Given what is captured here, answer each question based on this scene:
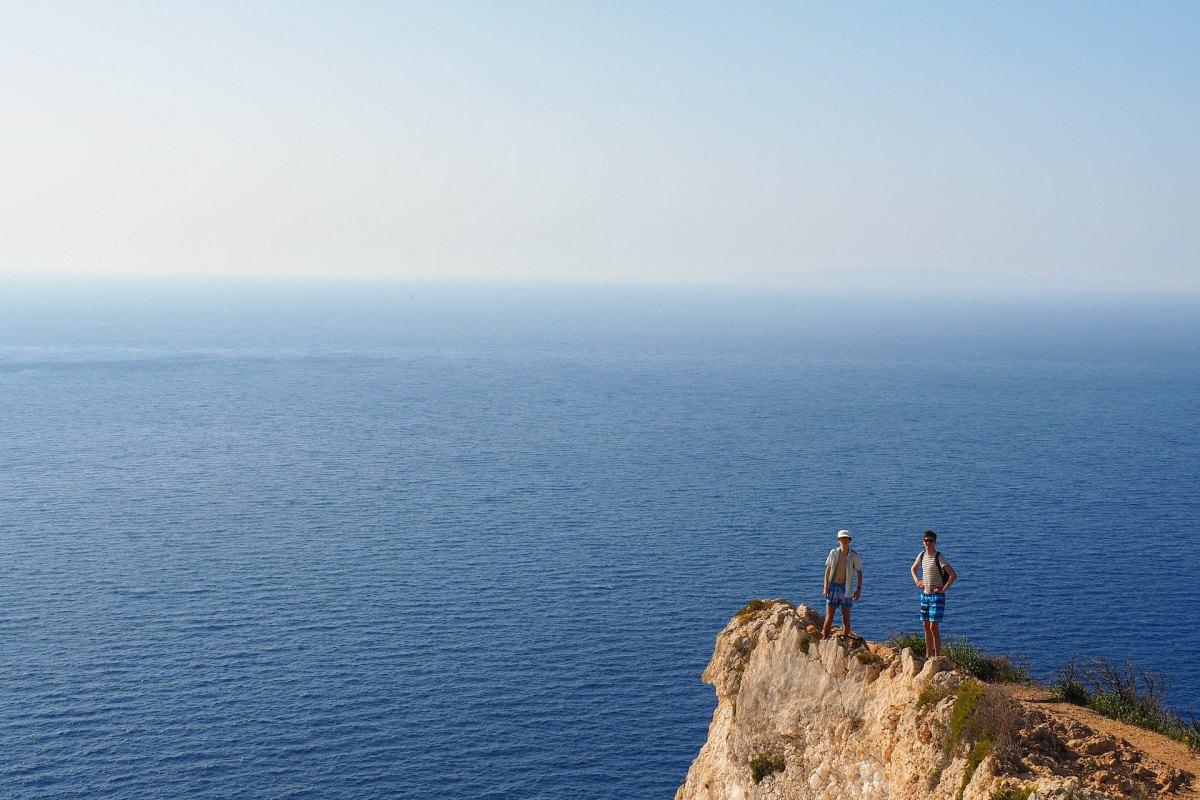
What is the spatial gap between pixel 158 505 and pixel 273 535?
18209mm

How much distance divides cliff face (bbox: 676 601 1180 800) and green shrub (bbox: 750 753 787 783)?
30 millimetres

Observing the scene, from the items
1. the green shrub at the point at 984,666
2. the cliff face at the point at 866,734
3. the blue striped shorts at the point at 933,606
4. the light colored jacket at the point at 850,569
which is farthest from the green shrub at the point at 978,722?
the green shrub at the point at 984,666

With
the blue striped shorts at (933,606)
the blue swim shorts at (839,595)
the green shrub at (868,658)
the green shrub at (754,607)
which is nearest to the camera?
the blue striped shorts at (933,606)

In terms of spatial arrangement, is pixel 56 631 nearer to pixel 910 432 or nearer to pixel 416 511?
pixel 416 511

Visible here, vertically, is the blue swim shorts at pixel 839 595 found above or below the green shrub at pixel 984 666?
above

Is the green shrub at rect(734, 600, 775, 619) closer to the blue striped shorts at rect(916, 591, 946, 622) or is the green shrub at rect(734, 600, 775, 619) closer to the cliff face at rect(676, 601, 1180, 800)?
the cliff face at rect(676, 601, 1180, 800)

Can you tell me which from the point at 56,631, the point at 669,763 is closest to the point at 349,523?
the point at 56,631

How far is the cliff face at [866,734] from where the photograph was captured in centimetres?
2159

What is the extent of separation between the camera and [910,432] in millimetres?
151625

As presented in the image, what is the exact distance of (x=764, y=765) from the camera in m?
30.2

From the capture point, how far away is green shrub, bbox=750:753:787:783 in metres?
29.9

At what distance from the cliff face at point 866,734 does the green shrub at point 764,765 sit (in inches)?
1.2

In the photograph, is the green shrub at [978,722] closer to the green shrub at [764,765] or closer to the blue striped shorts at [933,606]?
the blue striped shorts at [933,606]

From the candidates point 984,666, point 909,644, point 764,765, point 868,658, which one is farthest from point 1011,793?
point 764,765
